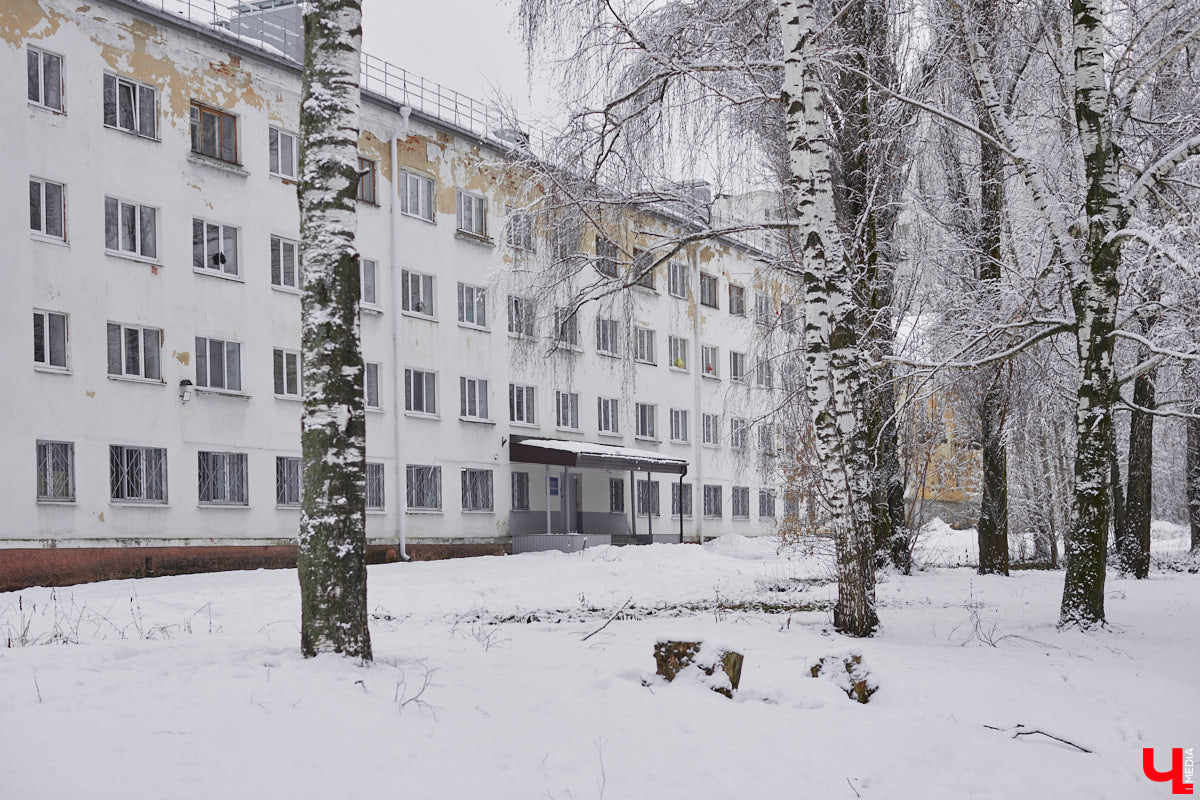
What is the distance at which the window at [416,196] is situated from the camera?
28828 millimetres

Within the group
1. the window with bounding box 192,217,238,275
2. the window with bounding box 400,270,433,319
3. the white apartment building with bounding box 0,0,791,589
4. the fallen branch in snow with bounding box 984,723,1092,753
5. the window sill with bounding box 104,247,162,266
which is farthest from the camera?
the window with bounding box 400,270,433,319

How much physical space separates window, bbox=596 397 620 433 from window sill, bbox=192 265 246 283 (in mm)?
14054

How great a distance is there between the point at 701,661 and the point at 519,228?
7.91 m

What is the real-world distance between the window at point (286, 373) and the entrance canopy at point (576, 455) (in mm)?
7685

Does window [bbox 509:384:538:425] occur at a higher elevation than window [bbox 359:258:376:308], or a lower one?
lower

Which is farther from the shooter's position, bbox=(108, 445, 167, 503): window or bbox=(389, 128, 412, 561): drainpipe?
bbox=(389, 128, 412, 561): drainpipe

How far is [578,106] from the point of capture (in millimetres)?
13070

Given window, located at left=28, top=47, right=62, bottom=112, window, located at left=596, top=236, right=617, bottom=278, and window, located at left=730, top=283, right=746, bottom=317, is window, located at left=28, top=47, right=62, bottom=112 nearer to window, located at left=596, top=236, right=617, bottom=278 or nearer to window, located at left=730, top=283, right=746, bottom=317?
window, located at left=596, top=236, right=617, bottom=278

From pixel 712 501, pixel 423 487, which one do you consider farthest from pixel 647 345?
pixel 423 487

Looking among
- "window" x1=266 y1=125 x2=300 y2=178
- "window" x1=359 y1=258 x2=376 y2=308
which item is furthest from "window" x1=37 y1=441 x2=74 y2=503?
"window" x1=359 y1=258 x2=376 y2=308

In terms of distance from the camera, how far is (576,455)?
31.2 metres

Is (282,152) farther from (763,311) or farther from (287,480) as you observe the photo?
(763,311)

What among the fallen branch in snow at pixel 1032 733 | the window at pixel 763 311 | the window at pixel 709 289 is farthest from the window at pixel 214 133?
the fallen branch in snow at pixel 1032 733

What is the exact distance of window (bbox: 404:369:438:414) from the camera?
28500mm
